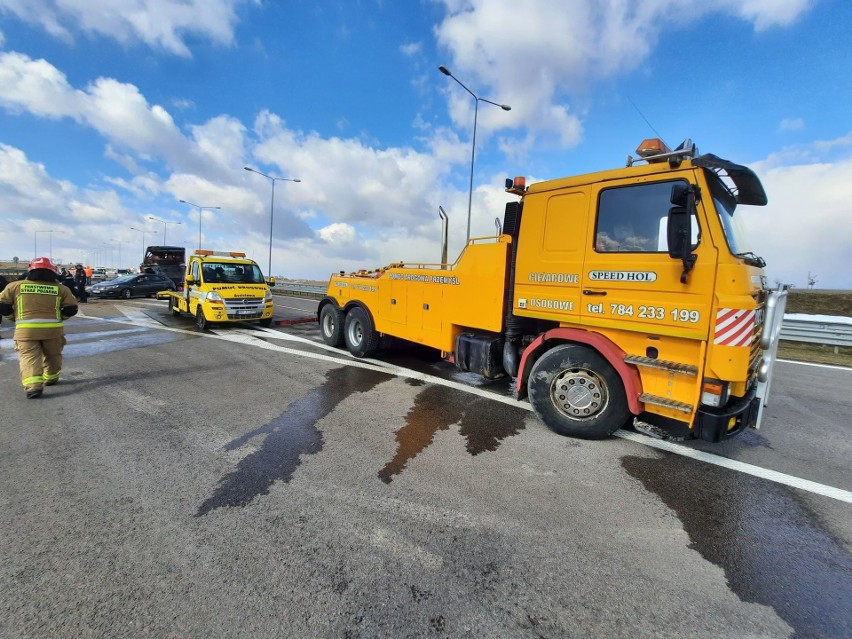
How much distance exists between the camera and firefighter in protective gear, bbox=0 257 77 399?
4957mm

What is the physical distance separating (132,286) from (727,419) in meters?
24.5

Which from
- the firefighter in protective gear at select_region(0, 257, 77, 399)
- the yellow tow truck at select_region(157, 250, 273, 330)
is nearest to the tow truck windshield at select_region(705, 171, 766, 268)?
the firefighter in protective gear at select_region(0, 257, 77, 399)

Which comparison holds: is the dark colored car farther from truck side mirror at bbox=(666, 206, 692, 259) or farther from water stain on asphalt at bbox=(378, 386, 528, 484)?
truck side mirror at bbox=(666, 206, 692, 259)

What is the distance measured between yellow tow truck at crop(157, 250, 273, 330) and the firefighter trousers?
477 centimetres

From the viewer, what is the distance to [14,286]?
5.07 meters

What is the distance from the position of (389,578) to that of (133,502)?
6.44 ft

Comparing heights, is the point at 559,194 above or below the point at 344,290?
above

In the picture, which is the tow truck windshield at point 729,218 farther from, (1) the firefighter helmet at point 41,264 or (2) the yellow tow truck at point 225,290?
(2) the yellow tow truck at point 225,290

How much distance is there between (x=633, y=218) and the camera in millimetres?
3855

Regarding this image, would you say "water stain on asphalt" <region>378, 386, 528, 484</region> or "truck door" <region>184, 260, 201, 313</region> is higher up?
"truck door" <region>184, 260, 201, 313</region>

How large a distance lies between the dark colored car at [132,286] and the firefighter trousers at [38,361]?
50.4 feet

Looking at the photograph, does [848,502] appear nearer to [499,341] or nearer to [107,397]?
[499,341]

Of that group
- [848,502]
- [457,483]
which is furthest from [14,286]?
[848,502]

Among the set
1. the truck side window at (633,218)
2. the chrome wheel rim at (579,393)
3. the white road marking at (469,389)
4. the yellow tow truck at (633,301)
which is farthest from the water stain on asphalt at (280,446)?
the truck side window at (633,218)
